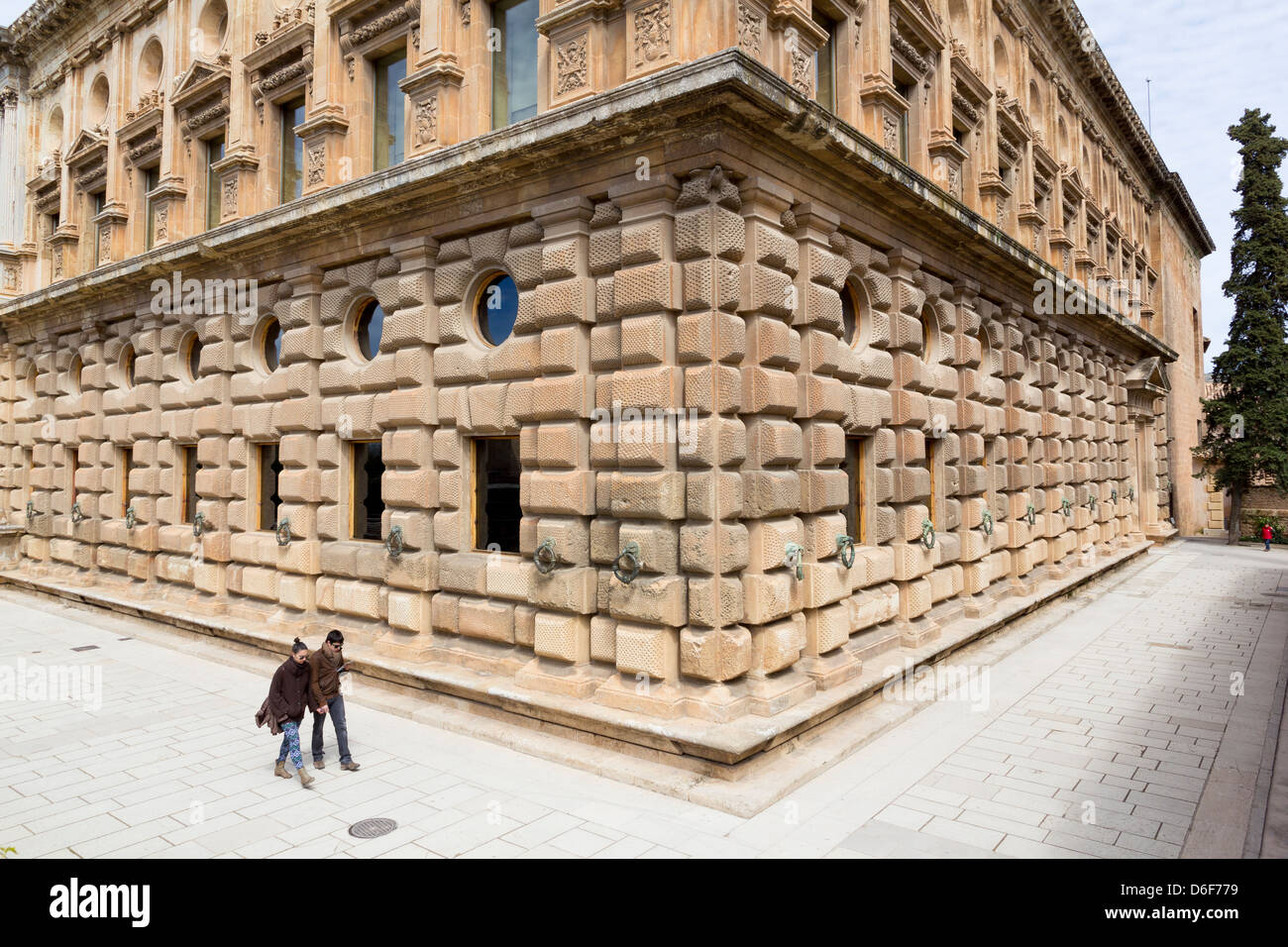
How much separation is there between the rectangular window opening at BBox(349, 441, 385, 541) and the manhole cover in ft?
19.3

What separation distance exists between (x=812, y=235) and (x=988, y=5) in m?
10.8

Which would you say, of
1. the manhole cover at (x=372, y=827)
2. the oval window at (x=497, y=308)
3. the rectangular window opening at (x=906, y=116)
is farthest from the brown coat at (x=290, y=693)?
the rectangular window opening at (x=906, y=116)

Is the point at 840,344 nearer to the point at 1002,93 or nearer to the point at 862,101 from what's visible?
the point at 862,101

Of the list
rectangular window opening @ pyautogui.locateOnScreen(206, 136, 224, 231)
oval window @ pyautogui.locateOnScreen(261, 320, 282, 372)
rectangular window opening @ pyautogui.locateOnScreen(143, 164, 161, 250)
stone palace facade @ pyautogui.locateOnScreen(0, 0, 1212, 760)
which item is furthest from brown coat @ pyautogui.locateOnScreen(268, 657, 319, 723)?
rectangular window opening @ pyautogui.locateOnScreen(143, 164, 161, 250)

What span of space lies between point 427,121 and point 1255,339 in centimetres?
3397

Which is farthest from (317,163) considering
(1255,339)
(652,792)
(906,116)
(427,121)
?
(1255,339)

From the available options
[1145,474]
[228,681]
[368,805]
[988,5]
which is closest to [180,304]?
[228,681]

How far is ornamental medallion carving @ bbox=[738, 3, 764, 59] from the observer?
866cm

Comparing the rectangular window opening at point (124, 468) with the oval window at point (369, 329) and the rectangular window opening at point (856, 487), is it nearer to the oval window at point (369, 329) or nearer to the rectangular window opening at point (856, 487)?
the oval window at point (369, 329)

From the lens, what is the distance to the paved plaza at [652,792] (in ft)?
21.9

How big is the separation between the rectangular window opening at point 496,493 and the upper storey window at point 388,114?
540cm

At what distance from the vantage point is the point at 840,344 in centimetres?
1026

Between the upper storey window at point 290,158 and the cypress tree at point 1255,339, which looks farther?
the cypress tree at point 1255,339

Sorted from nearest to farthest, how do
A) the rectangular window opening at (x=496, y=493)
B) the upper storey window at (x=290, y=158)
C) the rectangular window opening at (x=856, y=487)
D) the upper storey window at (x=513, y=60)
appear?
the rectangular window opening at (x=496, y=493) → the upper storey window at (x=513, y=60) → the rectangular window opening at (x=856, y=487) → the upper storey window at (x=290, y=158)
